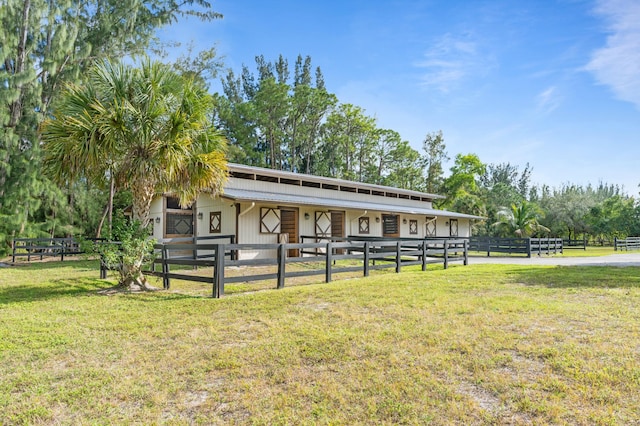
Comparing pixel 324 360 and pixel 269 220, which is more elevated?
pixel 269 220

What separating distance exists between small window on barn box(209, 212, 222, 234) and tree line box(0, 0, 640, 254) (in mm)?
3329

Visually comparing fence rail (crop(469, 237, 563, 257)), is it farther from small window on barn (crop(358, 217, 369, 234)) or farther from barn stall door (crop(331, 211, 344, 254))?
barn stall door (crop(331, 211, 344, 254))

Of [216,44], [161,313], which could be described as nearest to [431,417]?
[161,313]

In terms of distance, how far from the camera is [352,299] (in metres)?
6.78

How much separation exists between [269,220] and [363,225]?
6.29 metres

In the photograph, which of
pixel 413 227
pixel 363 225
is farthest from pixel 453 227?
pixel 363 225

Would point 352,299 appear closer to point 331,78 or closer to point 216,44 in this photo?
point 216,44

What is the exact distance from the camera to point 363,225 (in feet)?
66.6

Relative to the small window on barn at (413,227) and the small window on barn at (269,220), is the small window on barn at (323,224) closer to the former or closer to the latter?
the small window on barn at (269,220)

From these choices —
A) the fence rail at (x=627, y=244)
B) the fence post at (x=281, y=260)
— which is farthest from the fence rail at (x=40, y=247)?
the fence rail at (x=627, y=244)

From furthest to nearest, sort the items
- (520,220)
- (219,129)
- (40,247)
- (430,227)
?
(520,220), (430,227), (40,247), (219,129)

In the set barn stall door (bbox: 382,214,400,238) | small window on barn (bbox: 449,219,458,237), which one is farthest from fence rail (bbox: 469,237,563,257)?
barn stall door (bbox: 382,214,400,238)

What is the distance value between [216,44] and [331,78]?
23.9m

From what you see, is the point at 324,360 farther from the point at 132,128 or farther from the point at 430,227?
the point at 430,227
